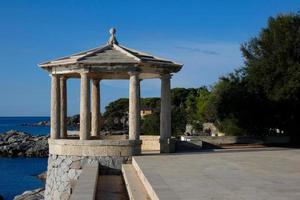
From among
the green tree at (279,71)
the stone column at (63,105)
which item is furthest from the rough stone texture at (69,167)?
the green tree at (279,71)

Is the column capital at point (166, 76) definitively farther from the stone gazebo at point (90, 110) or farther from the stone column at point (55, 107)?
the stone column at point (55, 107)

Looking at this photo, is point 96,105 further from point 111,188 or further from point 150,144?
point 111,188

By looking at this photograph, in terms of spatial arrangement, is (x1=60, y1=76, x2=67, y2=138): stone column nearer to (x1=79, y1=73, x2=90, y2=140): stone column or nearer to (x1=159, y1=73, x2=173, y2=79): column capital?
(x1=79, y1=73, x2=90, y2=140): stone column

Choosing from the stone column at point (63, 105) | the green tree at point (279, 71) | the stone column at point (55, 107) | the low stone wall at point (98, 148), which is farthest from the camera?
the green tree at point (279, 71)

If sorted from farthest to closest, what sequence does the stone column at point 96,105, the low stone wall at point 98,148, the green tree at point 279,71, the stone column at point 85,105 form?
the green tree at point 279,71
the stone column at point 96,105
the stone column at point 85,105
the low stone wall at point 98,148

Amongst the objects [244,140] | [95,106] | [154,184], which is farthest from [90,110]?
[244,140]

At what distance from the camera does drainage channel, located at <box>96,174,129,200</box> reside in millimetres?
15816

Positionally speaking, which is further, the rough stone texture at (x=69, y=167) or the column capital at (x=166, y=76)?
the column capital at (x=166, y=76)

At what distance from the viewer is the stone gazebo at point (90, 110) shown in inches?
886

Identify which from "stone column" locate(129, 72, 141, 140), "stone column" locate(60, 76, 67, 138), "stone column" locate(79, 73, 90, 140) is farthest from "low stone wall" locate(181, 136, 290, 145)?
"stone column" locate(79, 73, 90, 140)

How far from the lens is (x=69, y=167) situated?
2275 centimetres

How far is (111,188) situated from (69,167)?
215 inches

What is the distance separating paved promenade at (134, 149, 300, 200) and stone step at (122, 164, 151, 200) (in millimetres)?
348

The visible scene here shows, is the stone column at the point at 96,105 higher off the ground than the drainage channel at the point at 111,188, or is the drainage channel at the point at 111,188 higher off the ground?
the stone column at the point at 96,105
